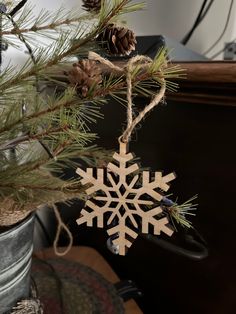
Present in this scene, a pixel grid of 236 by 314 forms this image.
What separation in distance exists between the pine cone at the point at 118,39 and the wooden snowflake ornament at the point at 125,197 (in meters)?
0.09

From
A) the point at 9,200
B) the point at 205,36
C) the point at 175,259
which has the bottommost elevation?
the point at 175,259

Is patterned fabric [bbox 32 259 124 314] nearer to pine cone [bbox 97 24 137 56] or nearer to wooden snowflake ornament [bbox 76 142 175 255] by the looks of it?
wooden snowflake ornament [bbox 76 142 175 255]

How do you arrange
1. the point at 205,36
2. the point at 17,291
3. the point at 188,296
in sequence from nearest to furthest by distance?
the point at 17,291 → the point at 188,296 → the point at 205,36

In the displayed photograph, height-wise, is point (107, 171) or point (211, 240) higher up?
point (107, 171)

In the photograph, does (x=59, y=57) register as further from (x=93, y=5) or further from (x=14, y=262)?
(x=14, y=262)

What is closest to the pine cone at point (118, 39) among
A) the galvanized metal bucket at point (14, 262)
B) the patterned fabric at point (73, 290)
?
the galvanized metal bucket at point (14, 262)

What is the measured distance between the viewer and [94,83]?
0.94 ft

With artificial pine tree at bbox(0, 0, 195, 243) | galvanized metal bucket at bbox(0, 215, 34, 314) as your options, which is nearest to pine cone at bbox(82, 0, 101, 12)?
artificial pine tree at bbox(0, 0, 195, 243)

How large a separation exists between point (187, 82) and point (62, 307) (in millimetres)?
381

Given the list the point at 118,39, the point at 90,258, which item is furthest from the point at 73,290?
the point at 118,39

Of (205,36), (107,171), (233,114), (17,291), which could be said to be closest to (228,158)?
(233,114)

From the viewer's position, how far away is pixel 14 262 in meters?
0.36

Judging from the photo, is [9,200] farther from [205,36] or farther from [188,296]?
[205,36]

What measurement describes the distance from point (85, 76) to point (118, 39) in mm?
57
